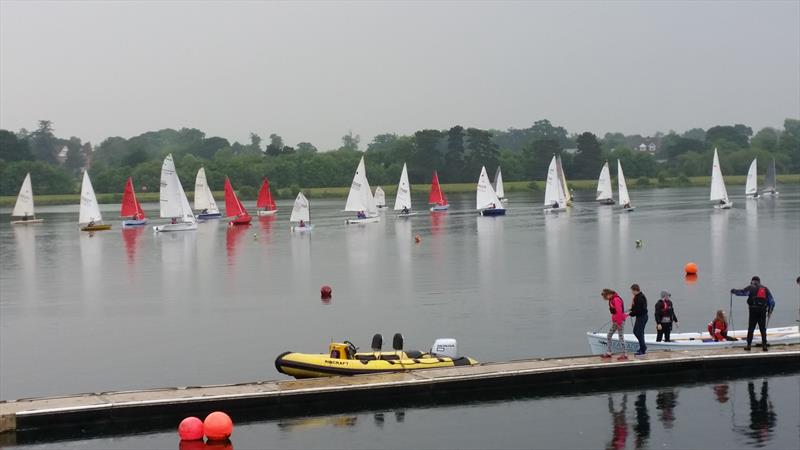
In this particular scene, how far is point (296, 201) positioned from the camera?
11969 cm

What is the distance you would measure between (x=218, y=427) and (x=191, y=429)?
28.8 inches

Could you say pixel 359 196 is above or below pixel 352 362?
above

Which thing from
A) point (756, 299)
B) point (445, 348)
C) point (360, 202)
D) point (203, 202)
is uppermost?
point (203, 202)

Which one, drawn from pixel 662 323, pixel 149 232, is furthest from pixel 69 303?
pixel 149 232

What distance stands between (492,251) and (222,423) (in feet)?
204

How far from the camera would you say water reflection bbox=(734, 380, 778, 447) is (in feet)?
99.3

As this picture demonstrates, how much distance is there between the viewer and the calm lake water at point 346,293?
41562mm

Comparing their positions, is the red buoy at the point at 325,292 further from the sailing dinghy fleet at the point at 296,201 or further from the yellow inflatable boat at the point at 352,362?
the sailing dinghy fleet at the point at 296,201

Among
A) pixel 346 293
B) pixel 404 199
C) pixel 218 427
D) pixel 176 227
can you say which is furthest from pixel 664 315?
pixel 404 199

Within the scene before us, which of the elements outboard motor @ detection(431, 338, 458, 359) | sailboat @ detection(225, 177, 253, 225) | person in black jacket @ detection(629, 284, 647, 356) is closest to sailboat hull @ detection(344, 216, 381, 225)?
sailboat @ detection(225, 177, 253, 225)

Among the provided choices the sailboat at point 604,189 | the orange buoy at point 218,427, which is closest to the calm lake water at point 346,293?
the orange buoy at point 218,427

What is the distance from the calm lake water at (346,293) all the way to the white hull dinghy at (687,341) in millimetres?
3432

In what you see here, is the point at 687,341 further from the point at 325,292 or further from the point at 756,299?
the point at 325,292

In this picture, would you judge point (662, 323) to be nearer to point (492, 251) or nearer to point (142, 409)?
point (142, 409)
